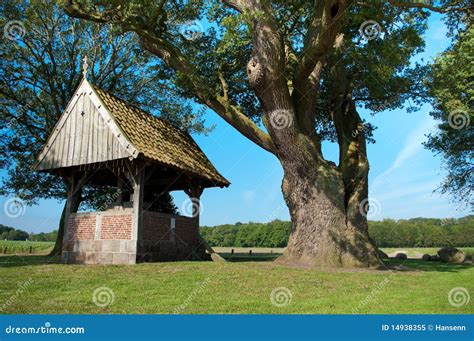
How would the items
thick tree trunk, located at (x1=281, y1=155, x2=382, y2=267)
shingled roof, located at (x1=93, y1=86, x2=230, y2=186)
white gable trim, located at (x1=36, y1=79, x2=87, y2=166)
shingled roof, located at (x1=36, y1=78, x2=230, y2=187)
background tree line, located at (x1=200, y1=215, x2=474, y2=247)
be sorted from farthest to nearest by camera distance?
background tree line, located at (x1=200, y1=215, x2=474, y2=247) < white gable trim, located at (x1=36, y1=79, x2=87, y2=166) < shingled roof, located at (x1=93, y1=86, x2=230, y2=186) < shingled roof, located at (x1=36, y1=78, x2=230, y2=187) < thick tree trunk, located at (x1=281, y1=155, x2=382, y2=267)

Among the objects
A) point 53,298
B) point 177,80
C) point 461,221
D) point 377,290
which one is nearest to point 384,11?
point 177,80

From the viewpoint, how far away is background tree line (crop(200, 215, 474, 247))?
5231cm

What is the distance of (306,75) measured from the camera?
612 inches

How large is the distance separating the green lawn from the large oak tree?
11.0ft

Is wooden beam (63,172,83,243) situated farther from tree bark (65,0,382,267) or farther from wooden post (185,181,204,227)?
tree bark (65,0,382,267)

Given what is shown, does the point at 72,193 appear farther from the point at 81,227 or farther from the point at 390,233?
the point at 390,233

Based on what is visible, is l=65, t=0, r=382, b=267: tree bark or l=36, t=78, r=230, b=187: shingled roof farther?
l=36, t=78, r=230, b=187: shingled roof

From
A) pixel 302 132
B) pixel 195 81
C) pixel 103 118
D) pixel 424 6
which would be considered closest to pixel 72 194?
pixel 103 118

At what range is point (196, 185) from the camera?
63.5ft

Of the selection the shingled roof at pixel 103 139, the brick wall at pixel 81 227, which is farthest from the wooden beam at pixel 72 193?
the shingled roof at pixel 103 139

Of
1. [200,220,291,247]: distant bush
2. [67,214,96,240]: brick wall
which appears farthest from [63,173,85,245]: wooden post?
[200,220,291,247]: distant bush

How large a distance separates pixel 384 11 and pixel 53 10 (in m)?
20.4

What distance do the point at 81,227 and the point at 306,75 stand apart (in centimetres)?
1116

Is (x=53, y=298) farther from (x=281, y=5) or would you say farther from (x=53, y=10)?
(x=53, y=10)
